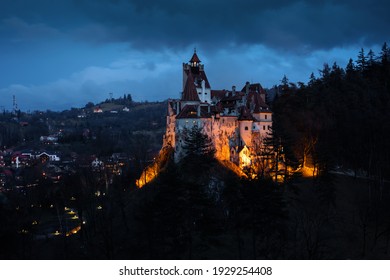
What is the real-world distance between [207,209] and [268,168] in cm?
2164

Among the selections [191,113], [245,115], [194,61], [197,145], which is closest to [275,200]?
[197,145]

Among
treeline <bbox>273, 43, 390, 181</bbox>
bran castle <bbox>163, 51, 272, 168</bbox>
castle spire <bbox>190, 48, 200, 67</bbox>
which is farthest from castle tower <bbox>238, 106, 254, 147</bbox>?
castle spire <bbox>190, 48, 200, 67</bbox>

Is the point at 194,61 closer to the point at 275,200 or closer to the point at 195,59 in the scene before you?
the point at 195,59

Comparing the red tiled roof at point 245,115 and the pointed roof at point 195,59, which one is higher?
the pointed roof at point 195,59

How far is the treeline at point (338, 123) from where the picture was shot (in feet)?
185

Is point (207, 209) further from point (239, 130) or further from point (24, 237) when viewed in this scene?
point (239, 130)

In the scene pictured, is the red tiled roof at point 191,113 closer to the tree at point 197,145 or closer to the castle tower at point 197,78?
the tree at point 197,145

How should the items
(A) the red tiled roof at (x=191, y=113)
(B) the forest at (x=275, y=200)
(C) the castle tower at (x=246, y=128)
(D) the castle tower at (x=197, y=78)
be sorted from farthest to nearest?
(D) the castle tower at (x=197, y=78), (C) the castle tower at (x=246, y=128), (A) the red tiled roof at (x=191, y=113), (B) the forest at (x=275, y=200)

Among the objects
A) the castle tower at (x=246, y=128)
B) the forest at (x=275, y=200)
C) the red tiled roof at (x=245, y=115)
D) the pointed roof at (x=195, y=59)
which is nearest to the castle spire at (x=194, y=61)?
the pointed roof at (x=195, y=59)

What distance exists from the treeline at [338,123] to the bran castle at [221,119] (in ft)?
12.9

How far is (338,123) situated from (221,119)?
20.2 m

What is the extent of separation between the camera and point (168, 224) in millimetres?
33312

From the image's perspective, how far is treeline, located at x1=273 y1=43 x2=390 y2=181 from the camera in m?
56.5

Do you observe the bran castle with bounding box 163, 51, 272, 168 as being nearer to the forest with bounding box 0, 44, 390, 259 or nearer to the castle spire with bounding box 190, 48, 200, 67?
the castle spire with bounding box 190, 48, 200, 67
